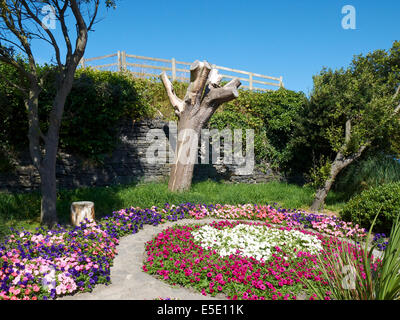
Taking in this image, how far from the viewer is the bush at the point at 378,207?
6188mm

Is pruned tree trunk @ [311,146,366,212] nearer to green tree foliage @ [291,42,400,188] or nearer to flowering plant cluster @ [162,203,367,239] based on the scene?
green tree foliage @ [291,42,400,188]

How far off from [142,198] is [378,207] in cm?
563

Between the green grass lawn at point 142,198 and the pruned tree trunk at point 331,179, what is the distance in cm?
35

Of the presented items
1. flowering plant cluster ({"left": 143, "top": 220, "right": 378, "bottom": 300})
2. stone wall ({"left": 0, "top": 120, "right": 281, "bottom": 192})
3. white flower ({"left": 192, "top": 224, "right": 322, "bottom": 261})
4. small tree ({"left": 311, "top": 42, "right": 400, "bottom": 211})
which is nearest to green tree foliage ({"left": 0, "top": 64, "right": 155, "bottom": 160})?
stone wall ({"left": 0, "top": 120, "right": 281, "bottom": 192})

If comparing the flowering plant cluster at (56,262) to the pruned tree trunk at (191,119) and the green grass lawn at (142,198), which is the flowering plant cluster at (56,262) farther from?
the pruned tree trunk at (191,119)

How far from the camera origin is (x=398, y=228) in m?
2.71

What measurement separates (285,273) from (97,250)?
9.45ft

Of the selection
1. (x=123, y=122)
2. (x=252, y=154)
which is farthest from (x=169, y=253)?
(x=252, y=154)

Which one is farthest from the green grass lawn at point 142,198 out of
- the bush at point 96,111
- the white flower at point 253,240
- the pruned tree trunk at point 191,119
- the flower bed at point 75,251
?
the white flower at point 253,240

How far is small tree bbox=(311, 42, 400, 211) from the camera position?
8.41m

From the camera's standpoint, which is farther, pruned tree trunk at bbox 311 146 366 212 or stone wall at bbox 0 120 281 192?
pruned tree trunk at bbox 311 146 366 212

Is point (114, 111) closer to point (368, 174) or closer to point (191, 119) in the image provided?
point (191, 119)

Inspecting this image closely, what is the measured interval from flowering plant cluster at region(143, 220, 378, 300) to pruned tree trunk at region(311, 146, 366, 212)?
3367 mm
